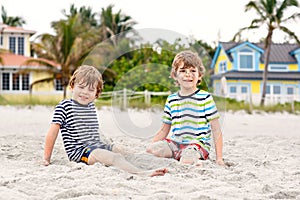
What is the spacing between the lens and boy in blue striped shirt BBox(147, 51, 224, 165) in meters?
3.76

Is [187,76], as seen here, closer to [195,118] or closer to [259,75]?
[195,118]

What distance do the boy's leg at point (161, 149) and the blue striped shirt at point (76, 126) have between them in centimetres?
43

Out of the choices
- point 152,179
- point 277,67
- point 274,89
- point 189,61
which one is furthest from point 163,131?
point 277,67

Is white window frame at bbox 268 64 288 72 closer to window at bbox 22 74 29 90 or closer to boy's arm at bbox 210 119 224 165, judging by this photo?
window at bbox 22 74 29 90

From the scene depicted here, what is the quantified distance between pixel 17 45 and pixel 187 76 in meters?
24.1

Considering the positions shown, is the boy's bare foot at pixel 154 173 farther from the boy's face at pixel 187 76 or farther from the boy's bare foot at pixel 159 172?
the boy's face at pixel 187 76

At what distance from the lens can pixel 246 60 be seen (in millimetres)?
25594

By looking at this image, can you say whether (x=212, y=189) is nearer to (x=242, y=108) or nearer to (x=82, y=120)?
(x=82, y=120)

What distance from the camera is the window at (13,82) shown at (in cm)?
2442

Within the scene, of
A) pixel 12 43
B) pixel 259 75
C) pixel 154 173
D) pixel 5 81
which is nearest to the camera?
pixel 154 173

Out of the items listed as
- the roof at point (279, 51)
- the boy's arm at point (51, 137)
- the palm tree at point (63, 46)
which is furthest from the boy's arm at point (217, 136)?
the roof at point (279, 51)

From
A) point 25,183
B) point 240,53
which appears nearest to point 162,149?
point 25,183

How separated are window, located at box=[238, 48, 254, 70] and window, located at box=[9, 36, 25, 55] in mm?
12740

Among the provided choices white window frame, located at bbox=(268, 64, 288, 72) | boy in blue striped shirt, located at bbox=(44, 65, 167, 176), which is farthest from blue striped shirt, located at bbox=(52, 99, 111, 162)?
white window frame, located at bbox=(268, 64, 288, 72)
